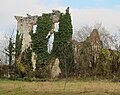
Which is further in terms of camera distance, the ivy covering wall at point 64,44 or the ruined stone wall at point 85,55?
the ruined stone wall at point 85,55

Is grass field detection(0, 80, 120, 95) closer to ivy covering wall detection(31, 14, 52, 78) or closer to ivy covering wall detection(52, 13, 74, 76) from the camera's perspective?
ivy covering wall detection(52, 13, 74, 76)

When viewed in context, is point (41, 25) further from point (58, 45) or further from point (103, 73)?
point (103, 73)

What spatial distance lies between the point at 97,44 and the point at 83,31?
22137mm

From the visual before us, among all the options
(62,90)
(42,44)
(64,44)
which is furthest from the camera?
(42,44)

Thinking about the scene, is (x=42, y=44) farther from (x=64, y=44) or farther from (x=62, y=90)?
(x=62, y=90)

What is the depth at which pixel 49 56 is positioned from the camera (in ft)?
140

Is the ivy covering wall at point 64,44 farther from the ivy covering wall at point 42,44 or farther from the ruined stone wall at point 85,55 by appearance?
the ivy covering wall at point 42,44

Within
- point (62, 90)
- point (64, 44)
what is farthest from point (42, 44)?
point (62, 90)

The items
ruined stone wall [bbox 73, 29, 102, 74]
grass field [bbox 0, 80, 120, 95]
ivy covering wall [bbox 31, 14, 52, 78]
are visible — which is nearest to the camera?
grass field [bbox 0, 80, 120, 95]

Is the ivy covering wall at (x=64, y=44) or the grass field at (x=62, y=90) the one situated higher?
the ivy covering wall at (x=64, y=44)

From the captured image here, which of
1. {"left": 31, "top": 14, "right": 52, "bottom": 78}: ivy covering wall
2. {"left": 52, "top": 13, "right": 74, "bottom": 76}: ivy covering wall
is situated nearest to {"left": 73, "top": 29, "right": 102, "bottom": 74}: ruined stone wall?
{"left": 52, "top": 13, "right": 74, "bottom": 76}: ivy covering wall

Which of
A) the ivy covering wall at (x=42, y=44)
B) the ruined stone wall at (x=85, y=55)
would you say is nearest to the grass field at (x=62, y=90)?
the ivy covering wall at (x=42, y=44)

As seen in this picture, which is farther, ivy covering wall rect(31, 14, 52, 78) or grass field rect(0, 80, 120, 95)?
ivy covering wall rect(31, 14, 52, 78)

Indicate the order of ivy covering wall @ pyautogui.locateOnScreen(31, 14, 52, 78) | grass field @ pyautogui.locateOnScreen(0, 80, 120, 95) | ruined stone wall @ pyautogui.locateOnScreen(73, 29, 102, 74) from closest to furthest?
grass field @ pyautogui.locateOnScreen(0, 80, 120, 95)
ivy covering wall @ pyautogui.locateOnScreen(31, 14, 52, 78)
ruined stone wall @ pyautogui.locateOnScreen(73, 29, 102, 74)
